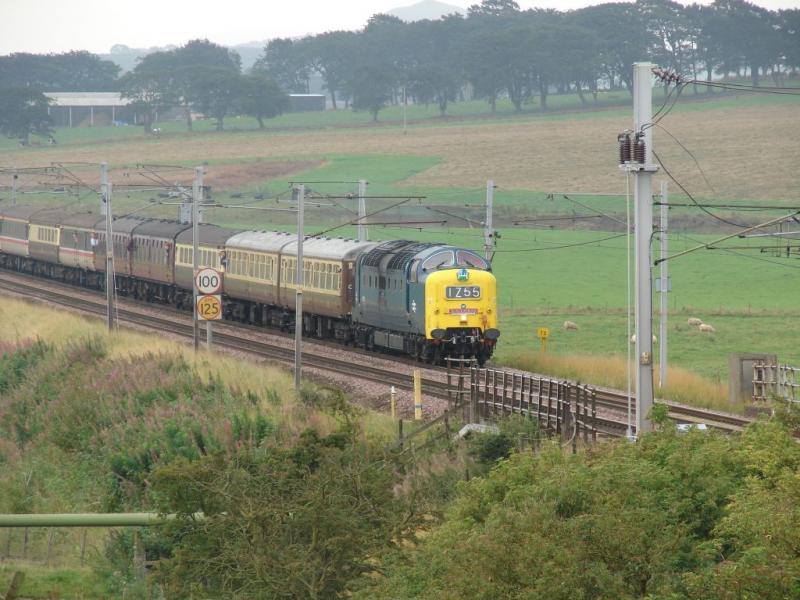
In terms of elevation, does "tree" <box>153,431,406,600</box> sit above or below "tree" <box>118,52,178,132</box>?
below

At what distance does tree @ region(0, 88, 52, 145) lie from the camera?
165 meters

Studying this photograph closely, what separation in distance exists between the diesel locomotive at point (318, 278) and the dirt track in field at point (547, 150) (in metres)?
A: 48.3

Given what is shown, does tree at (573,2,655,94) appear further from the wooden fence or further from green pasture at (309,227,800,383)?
the wooden fence

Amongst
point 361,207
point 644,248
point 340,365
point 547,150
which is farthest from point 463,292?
point 547,150

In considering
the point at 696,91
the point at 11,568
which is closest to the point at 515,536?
the point at 11,568

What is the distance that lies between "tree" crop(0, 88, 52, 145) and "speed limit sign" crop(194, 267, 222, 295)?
133 m

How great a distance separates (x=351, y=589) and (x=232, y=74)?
16962 centimetres

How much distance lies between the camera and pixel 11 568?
74.9 feet

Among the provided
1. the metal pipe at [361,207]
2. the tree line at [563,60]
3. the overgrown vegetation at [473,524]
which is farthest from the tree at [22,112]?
the overgrown vegetation at [473,524]

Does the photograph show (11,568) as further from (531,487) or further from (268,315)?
(268,315)

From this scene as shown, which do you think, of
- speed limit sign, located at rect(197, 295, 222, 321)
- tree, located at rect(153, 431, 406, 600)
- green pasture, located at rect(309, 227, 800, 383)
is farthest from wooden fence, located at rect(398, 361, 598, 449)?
green pasture, located at rect(309, 227, 800, 383)

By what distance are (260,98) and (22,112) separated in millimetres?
30683

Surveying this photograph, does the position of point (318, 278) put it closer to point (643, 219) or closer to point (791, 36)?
point (643, 219)

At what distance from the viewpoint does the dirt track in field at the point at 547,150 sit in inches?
4535
